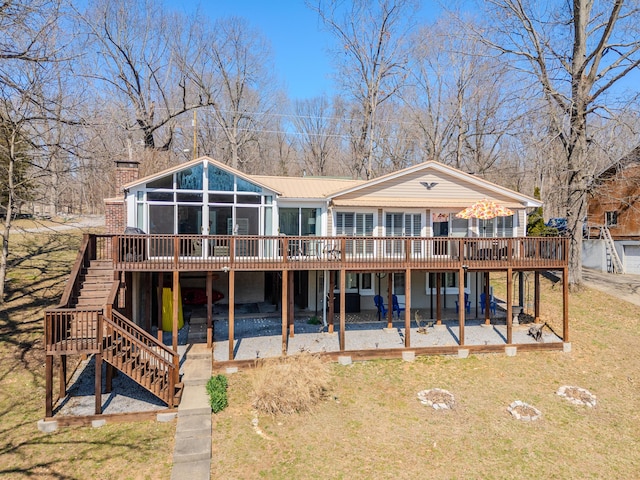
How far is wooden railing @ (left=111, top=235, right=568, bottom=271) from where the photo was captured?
10664 millimetres

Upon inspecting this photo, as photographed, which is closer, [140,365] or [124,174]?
[140,365]

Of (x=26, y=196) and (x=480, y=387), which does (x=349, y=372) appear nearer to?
(x=480, y=387)

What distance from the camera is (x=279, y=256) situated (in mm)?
11711

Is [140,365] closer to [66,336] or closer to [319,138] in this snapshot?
[66,336]

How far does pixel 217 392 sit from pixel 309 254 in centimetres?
506

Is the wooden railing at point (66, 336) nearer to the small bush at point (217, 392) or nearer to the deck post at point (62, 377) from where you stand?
the deck post at point (62, 377)

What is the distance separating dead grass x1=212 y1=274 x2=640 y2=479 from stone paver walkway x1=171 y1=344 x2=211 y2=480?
25cm

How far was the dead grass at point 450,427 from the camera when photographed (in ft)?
22.8

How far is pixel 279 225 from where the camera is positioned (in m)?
14.7

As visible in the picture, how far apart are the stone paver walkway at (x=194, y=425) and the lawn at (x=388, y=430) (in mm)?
207

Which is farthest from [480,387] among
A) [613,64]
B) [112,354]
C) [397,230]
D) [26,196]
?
[26,196]

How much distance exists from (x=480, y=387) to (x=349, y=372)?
3.47 metres

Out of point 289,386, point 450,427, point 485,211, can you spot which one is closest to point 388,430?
point 450,427

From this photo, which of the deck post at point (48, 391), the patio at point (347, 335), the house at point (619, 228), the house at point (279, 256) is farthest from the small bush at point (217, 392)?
the house at point (619, 228)
